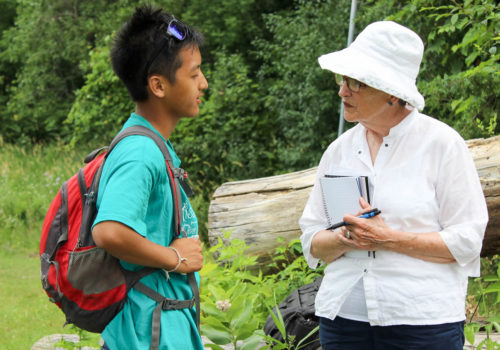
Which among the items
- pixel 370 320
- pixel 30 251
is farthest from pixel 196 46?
pixel 30 251

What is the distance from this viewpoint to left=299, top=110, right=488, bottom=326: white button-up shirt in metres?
2.27

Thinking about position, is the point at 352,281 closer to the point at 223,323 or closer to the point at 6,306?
the point at 223,323

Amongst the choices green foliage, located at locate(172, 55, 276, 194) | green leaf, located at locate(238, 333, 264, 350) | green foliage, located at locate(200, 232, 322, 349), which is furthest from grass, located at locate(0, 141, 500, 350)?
green foliage, located at locate(172, 55, 276, 194)

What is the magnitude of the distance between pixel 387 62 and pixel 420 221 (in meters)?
0.60

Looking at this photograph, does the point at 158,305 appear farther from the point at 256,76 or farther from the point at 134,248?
the point at 256,76

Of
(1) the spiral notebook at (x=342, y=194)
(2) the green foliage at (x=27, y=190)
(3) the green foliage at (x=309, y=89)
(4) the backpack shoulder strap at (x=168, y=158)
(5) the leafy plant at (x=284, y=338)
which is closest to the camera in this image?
(4) the backpack shoulder strap at (x=168, y=158)

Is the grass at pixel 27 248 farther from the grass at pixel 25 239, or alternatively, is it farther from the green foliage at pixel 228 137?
the green foliage at pixel 228 137

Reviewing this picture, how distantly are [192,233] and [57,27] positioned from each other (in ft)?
49.2

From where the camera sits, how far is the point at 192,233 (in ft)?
7.69

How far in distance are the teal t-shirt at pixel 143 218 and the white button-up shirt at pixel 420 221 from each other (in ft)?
2.02

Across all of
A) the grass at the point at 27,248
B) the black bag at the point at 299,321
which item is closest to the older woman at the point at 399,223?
the black bag at the point at 299,321

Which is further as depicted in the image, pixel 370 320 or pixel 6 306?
pixel 6 306

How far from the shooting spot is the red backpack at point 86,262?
2.11 m

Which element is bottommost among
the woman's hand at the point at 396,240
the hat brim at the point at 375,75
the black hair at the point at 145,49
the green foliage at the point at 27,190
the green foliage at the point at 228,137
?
the green foliage at the point at 27,190
